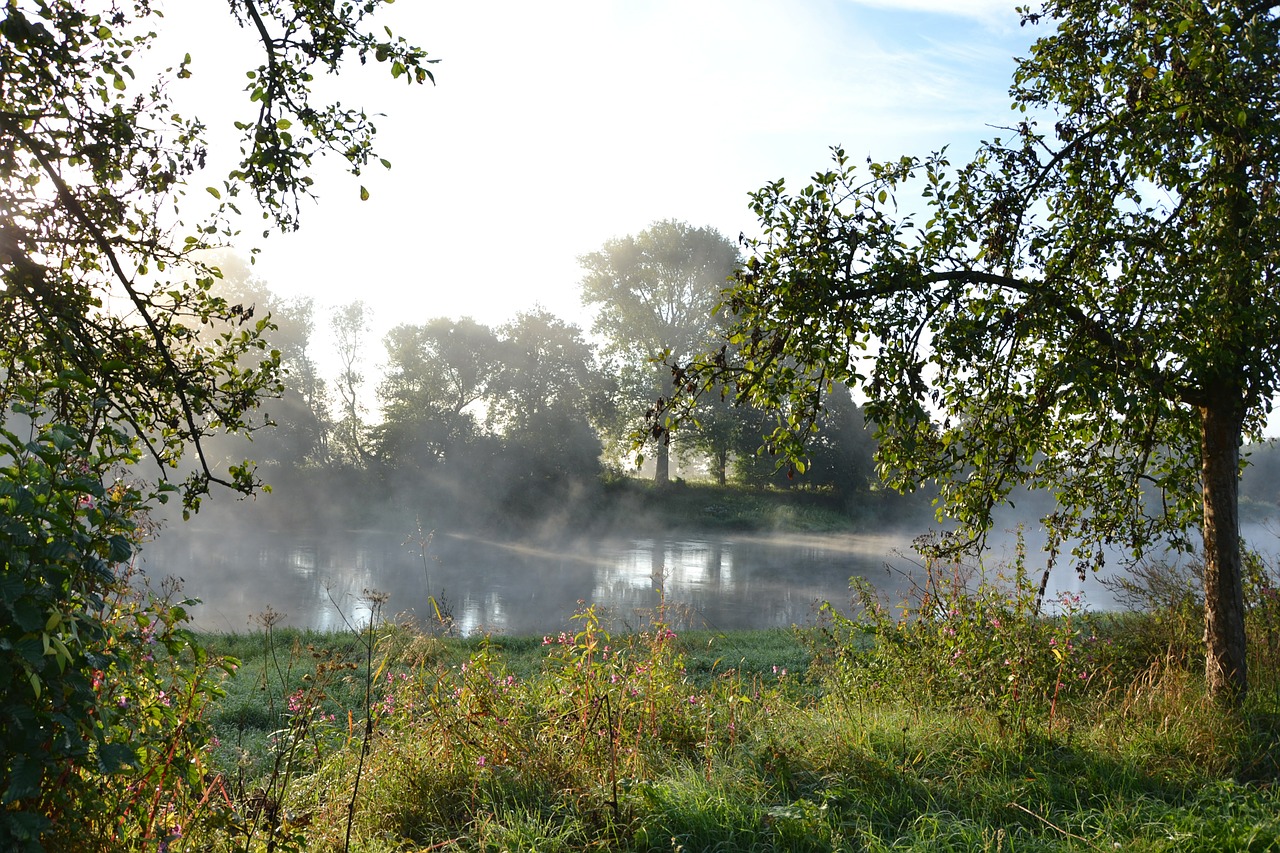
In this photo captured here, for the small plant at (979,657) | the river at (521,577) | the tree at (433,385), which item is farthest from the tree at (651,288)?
the small plant at (979,657)

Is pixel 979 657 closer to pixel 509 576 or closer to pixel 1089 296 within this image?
pixel 1089 296

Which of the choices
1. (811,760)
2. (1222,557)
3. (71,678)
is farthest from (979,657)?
(71,678)

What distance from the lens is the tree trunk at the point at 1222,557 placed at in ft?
16.5

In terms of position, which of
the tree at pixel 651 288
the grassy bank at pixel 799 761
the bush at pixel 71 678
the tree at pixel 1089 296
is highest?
the tree at pixel 651 288

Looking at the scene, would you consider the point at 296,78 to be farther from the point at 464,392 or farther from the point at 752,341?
the point at 464,392

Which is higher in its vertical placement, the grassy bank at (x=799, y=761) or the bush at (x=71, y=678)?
the bush at (x=71, y=678)

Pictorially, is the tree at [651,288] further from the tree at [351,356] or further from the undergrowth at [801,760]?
the undergrowth at [801,760]

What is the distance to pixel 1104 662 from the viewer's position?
619 cm

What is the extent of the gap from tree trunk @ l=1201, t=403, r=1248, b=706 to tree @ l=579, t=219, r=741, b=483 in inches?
1194

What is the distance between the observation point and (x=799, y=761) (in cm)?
396

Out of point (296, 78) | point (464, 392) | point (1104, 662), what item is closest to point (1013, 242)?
point (1104, 662)

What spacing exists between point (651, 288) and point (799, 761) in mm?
33045

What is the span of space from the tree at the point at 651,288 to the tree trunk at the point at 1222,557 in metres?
30.3

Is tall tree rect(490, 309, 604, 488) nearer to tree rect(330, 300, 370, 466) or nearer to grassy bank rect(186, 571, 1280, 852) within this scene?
tree rect(330, 300, 370, 466)
